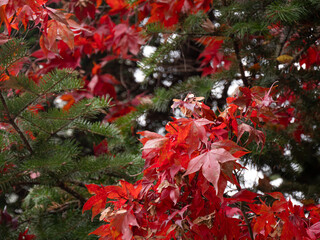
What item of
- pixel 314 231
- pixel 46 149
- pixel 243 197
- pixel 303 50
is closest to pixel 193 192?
pixel 243 197

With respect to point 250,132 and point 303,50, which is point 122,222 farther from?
point 303,50

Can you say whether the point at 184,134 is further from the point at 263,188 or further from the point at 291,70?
the point at 291,70

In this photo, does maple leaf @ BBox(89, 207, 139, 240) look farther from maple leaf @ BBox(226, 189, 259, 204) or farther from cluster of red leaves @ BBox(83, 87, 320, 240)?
maple leaf @ BBox(226, 189, 259, 204)

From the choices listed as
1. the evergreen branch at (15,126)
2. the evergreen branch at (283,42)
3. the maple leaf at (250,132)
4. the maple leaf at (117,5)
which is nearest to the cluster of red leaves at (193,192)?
the maple leaf at (250,132)

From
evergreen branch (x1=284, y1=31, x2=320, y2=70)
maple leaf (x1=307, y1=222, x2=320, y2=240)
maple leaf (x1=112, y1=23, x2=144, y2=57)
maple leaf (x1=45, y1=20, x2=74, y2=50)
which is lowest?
maple leaf (x1=307, y1=222, x2=320, y2=240)

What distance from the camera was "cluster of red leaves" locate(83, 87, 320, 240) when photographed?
0.61 metres

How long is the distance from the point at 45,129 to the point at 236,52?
59cm

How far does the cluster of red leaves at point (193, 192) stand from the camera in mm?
609

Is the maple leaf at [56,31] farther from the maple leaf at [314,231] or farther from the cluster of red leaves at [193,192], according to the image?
the maple leaf at [314,231]

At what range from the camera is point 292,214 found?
67 centimetres

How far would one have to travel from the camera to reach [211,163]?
572mm

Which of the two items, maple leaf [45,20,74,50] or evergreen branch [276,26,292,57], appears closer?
maple leaf [45,20,74,50]

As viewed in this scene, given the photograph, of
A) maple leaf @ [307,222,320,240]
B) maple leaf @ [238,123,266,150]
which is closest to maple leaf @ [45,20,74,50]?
maple leaf @ [238,123,266,150]

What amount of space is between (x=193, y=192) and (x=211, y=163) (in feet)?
0.37
